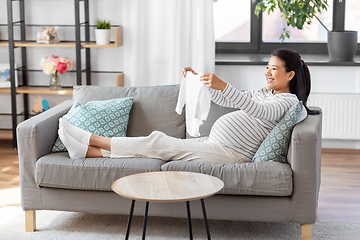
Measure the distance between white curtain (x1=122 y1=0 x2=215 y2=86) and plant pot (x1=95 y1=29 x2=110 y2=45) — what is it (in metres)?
0.23

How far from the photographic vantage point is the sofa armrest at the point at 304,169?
91.1 inches

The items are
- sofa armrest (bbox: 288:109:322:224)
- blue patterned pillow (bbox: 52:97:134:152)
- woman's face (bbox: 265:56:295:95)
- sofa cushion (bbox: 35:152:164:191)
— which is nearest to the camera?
sofa armrest (bbox: 288:109:322:224)

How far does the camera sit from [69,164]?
2.48 meters

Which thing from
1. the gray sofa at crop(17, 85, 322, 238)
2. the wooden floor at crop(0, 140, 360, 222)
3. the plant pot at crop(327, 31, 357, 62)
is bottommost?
the wooden floor at crop(0, 140, 360, 222)

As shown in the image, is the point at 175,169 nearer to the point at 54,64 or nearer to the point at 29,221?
the point at 29,221

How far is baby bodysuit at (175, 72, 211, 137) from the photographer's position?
2584 millimetres

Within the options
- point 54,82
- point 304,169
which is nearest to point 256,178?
point 304,169

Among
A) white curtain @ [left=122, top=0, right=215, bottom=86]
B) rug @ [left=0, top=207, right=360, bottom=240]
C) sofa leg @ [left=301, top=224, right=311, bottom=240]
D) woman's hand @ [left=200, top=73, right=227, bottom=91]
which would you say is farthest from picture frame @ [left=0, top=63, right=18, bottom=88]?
sofa leg @ [left=301, top=224, right=311, bottom=240]

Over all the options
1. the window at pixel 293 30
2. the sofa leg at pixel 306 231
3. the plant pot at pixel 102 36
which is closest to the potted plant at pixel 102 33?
the plant pot at pixel 102 36

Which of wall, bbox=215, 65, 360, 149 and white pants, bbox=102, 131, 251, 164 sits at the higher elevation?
wall, bbox=215, 65, 360, 149

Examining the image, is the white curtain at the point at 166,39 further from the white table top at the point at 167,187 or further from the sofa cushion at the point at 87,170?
the white table top at the point at 167,187

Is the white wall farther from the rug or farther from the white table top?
the white table top

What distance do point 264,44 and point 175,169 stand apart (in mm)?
2337

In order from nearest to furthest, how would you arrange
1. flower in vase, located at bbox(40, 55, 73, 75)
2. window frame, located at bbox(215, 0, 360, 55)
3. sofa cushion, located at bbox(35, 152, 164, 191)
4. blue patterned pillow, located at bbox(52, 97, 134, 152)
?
sofa cushion, located at bbox(35, 152, 164, 191) → blue patterned pillow, located at bbox(52, 97, 134, 152) → flower in vase, located at bbox(40, 55, 73, 75) → window frame, located at bbox(215, 0, 360, 55)
